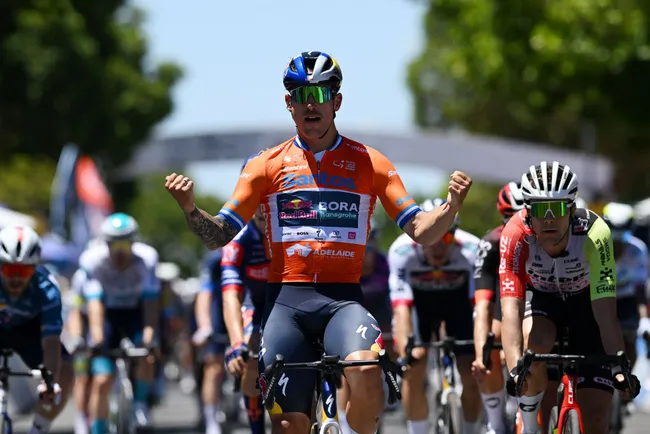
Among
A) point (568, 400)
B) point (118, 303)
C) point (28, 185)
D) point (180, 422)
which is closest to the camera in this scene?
point (568, 400)

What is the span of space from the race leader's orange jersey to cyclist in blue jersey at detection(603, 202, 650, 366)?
554cm

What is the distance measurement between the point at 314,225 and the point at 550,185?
1.44m

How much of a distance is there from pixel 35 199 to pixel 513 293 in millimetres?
45811

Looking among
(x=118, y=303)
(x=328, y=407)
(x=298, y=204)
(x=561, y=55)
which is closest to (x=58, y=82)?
(x=561, y=55)

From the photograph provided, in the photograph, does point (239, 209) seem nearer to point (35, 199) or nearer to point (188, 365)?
point (188, 365)

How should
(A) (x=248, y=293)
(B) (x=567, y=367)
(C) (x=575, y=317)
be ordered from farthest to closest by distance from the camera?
(A) (x=248, y=293), (C) (x=575, y=317), (B) (x=567, y=367)

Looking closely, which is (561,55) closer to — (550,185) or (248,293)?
(248,293)

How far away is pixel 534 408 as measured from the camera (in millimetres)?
9422

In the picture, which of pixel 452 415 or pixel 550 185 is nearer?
pixel 550 185

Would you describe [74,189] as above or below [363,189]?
above

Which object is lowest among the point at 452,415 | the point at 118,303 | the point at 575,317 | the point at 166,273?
the point at 452,415

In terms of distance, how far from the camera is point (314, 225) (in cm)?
843

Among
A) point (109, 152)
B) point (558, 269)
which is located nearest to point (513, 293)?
point (558, 269)

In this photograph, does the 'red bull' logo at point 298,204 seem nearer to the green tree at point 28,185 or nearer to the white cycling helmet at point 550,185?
the white cycling helmet at point 550,185
